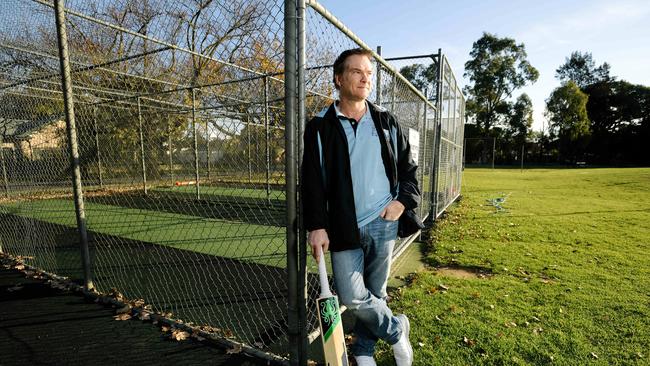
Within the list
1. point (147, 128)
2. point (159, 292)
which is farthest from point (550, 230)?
point (147, 128)

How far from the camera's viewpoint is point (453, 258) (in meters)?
4.96

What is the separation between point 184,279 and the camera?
13.4ft

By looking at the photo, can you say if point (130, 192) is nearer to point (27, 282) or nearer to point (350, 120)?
point (27, 282)

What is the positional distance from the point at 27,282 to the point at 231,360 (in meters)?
3.21

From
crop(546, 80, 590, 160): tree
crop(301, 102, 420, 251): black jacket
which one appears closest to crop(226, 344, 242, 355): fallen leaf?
crop(301, 102, 420, 251): black jacket

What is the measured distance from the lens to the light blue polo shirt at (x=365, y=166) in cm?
197

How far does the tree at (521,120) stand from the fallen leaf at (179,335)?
51718 mm

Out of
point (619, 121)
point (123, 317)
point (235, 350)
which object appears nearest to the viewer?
point (235, 350)

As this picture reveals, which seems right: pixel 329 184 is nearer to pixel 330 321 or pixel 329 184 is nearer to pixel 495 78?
pixel 330 321

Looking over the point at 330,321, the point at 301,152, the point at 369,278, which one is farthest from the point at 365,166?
the point at 330,321

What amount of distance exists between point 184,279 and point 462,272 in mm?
3633

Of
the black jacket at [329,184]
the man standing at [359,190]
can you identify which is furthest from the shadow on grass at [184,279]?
the black jacket at [329,184]

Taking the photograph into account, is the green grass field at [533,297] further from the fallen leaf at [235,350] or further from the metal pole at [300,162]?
the fallen leaf at [235,350]

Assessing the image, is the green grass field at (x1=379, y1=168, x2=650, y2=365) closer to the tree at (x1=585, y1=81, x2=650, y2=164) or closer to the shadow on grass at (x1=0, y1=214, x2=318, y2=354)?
the shadow on grass at (x1=0, y1=214, x2=318, y2=354)
